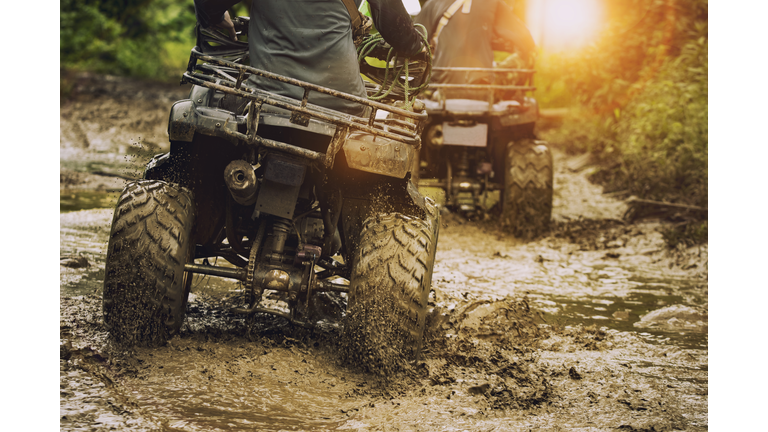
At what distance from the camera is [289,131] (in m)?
3.35

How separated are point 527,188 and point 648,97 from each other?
4140 mm

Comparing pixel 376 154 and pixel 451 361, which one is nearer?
pixel 376 154

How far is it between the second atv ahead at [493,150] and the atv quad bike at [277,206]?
11.5ft

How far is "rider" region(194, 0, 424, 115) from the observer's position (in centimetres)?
343

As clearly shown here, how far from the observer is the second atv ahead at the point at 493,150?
7.23 metres

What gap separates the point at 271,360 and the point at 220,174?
911 millimetres

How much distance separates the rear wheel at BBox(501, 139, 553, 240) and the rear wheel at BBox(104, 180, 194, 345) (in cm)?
444

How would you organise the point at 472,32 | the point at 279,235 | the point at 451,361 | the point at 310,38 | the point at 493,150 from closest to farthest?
1. the point at 310,38
2. the point at 279,235
3. the point at 451,361
4. the point at 472,32
5. the point at 493,150

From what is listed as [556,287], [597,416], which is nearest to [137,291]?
[597,416]

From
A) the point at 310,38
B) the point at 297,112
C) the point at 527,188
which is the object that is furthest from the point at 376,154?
the point at 527,188

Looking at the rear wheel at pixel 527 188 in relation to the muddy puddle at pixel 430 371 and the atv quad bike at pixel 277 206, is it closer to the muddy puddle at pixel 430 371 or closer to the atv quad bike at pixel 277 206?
the muddy puddle at pixel 430 371

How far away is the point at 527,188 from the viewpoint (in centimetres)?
738

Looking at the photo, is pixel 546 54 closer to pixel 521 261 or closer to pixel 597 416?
pixel 521 261

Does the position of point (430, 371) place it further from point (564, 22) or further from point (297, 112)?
point (564, 22)
